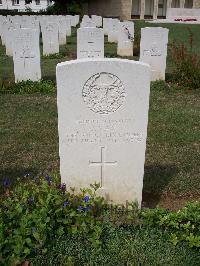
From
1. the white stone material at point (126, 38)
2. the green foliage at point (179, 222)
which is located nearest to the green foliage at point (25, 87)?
the white stone material at point (126, 38)

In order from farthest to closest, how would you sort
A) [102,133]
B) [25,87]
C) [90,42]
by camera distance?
[90,42] < [25,87] < [102,133]

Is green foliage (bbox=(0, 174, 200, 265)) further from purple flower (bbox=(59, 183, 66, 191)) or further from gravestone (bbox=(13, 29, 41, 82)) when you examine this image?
gravestone (bbox=(13, 29, 41, 82))

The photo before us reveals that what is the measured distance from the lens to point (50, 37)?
13.9 metres

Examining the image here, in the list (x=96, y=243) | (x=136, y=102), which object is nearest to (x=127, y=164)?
(x=136, y=102)

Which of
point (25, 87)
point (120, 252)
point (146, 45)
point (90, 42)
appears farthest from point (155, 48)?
point (120, 252)

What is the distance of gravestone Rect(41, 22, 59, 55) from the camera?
1363cm

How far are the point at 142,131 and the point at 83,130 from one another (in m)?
0.57

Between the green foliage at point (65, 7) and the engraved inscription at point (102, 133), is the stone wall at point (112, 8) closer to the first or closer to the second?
the green foliage at point (65, 7)

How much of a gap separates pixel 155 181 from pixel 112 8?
41.9 meters

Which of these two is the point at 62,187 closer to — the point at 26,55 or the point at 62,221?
the point at 62,221

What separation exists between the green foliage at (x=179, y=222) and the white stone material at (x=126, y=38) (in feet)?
36.4

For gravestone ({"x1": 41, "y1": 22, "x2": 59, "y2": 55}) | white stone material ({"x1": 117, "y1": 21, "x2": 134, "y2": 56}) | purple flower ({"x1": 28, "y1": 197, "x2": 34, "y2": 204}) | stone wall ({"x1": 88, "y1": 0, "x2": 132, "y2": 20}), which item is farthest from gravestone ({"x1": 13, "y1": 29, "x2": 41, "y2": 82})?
stone wall ({"x1": 88, "y1": 0, "x2": 132, "y2": 20})

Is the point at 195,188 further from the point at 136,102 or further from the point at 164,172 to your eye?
the point at 136,102

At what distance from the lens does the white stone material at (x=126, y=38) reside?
45.1 feet
